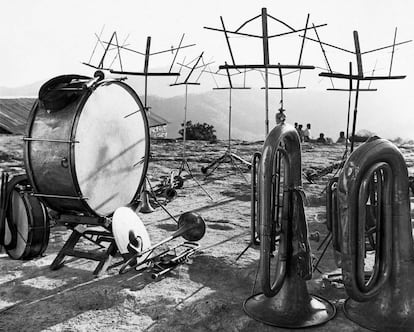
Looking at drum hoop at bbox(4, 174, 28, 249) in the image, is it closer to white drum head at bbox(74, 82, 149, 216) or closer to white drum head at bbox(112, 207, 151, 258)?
white drum head at bbox(74, 82, 149, 216)

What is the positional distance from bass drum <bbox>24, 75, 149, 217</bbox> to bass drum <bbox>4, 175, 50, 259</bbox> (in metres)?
0.28

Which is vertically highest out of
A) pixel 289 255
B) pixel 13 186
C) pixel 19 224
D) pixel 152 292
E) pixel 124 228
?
pixel 13 186

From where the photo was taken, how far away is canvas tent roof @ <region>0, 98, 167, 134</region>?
1653cm

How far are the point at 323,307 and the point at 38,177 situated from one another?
10.7 feet

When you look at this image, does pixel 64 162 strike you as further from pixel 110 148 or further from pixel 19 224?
pixel 19 224

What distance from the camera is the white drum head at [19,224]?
5547 mm

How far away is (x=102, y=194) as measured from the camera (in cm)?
546

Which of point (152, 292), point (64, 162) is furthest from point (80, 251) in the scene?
point (152, 292)

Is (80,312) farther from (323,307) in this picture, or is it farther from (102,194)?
(323,307)

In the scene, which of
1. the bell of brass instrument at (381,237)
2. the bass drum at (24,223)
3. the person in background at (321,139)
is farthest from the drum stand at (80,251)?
the person in background at (321,139)

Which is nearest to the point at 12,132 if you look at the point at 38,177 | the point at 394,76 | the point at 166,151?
the point at 166,151

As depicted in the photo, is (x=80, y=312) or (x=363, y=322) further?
(x=80, y=312)

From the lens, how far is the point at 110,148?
555 cm

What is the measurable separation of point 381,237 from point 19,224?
4.08m
